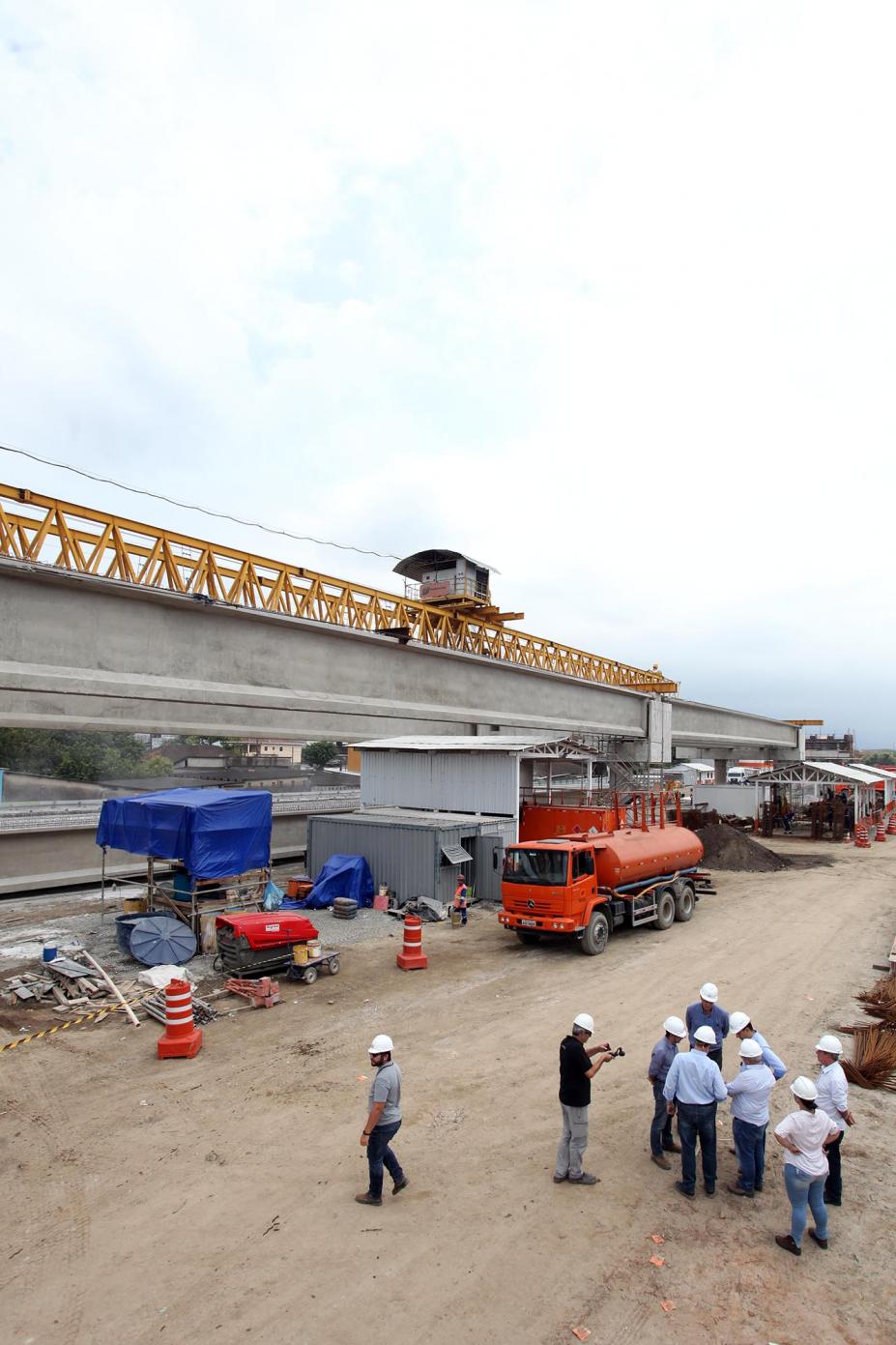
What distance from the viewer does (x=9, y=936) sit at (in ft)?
49.2

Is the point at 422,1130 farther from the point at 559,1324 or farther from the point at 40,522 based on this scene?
the point at 40,522

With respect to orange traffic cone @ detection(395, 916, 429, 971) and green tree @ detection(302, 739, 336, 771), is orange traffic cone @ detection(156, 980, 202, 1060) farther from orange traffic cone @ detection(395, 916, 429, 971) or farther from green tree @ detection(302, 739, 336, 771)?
green tree @ detection(302, 739, 336, 771)

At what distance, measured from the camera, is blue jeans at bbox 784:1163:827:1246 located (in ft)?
18.0

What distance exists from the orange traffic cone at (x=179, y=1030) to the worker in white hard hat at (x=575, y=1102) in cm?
527

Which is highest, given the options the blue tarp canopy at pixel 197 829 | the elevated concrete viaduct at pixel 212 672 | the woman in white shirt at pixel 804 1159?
the elevated concrete viaduct at pixel 212 672

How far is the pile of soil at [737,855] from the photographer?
1073 inches

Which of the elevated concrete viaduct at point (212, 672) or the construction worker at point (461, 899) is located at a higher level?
the elevated concrete viaduct at point (212, 672)

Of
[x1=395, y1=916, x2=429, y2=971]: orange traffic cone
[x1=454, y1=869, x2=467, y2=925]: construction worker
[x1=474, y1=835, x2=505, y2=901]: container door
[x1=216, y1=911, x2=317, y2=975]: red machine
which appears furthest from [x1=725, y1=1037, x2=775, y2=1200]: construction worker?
[x1=474, y1=835, x2=505, y2=901]: container door

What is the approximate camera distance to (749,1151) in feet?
20.7

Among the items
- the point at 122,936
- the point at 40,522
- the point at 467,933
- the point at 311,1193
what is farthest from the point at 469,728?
the point at 311,1193

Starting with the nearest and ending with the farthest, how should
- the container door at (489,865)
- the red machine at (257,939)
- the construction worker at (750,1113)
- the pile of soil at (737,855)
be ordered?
the construction worker at (750,1113), the red machine at (257,939), the container door at (489,865), the pile of soil at (737,855)

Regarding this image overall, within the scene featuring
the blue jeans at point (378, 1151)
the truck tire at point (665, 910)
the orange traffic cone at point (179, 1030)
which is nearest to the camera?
the blue jeans at point (378, 1151)

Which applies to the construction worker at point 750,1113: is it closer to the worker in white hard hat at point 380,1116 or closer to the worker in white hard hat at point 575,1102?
the worker in white hard hat at point 575,1102

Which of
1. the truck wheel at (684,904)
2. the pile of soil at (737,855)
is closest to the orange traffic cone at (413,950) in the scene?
the truck wheel at (684,904)
